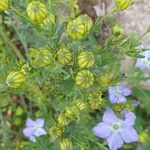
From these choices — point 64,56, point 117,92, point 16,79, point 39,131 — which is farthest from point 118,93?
point 16,79

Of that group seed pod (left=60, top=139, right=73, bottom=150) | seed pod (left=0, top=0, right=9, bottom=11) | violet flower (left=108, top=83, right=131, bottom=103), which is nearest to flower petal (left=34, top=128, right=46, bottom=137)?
violet flower (left=108, top=83, right=131, bottom=103)

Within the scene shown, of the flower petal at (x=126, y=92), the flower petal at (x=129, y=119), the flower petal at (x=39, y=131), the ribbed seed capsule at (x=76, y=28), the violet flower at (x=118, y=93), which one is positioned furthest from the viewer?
the flower petal at (x=39, y=131)

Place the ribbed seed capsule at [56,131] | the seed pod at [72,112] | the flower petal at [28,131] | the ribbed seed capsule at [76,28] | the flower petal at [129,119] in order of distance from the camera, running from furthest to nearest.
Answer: the flower petal at [28,131] < the flower petal at [129,119] < the ribbed seed capsule at [56,131] < the seed pod at [72,112] < the ribbed seed capsule at [76,28]

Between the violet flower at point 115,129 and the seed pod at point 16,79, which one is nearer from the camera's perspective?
the seed pod at point 16,79

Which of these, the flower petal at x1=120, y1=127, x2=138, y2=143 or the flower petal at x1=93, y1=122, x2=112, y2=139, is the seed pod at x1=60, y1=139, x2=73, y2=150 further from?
the flower petal at x1=120, y1=127, x2=138, y2=143

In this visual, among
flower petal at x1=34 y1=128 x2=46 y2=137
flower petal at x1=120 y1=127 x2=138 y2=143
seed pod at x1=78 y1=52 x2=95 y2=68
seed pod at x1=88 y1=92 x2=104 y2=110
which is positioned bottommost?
flower petal at x1=34 y1=128 x2=46 y2=137

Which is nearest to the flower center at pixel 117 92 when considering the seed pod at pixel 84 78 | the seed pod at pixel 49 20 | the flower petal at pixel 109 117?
the flower petal at pixel 109 117

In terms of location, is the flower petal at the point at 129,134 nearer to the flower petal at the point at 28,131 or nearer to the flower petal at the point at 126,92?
the flower petal at the point at 126,92
